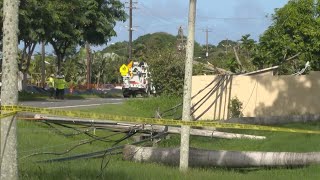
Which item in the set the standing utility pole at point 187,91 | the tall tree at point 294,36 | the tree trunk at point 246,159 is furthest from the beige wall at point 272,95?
the standing utility pole at point 187,91

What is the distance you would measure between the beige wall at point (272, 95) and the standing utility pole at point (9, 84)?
17.0 meters

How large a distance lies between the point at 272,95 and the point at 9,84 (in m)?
18.0

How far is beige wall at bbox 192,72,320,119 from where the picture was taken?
22922 mm

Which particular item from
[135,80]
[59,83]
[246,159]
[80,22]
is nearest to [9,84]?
[246,159]

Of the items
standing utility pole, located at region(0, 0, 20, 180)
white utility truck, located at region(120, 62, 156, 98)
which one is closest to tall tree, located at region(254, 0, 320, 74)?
standing utility pole, located at region(0, 0, 20, 180)

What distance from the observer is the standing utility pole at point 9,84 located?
600 centimetres

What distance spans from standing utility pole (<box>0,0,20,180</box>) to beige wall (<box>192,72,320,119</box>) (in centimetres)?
1703

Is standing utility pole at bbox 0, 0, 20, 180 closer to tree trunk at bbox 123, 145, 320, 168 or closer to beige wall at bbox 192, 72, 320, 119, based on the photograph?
tree trunk at bbox 123, 145, 320, 168

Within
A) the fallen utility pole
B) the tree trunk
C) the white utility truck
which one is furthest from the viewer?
the white utility truck

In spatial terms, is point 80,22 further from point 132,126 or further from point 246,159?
point 246,159

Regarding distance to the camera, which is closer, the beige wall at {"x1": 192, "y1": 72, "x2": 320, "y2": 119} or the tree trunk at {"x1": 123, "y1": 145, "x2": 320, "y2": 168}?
the tree trunk at {"x1": 123, "y1": 145, "x2": 320, "y2": 168}

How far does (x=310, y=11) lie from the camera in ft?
85.2

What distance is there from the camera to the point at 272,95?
75.6 ft

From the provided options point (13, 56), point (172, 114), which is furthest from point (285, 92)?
point (13, 56)
